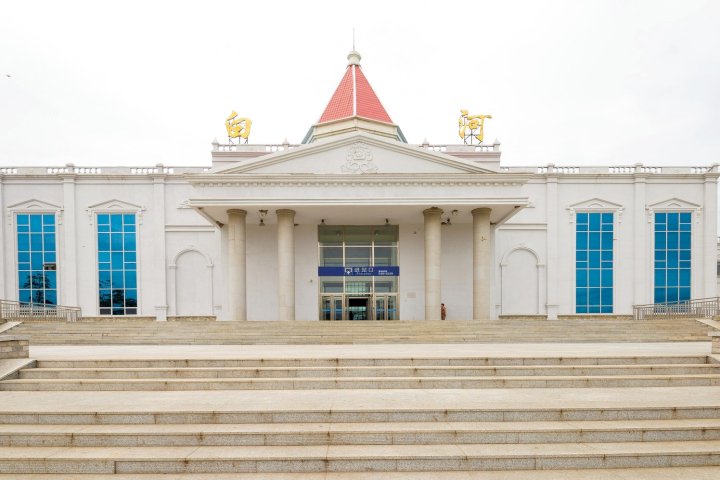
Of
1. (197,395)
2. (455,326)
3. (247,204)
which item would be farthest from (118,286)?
(197,395)

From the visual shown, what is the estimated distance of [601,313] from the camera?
34594 mm

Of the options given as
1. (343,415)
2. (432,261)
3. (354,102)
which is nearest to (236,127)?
(354,102)

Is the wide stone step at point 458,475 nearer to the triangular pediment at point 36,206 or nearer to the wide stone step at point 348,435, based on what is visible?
the wide stone step at point 348,435

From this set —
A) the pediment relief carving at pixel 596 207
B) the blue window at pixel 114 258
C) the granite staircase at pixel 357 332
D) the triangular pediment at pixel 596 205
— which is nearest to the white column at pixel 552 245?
the pediment relief carving at pixel 596 207

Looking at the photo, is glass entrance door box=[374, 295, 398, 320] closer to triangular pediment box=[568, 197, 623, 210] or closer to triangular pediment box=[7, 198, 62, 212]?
triangular pediment box=[568, 197, 623, 210]

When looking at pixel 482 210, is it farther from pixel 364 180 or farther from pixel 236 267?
pixel 236 267

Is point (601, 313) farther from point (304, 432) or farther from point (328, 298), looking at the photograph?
point (304, 432)

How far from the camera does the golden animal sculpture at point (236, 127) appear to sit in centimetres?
3638

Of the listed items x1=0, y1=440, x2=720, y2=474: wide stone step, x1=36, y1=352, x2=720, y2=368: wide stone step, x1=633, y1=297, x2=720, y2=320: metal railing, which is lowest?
x1=633, y1=297, x2=720, y2=320: metal railing

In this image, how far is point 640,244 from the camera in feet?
113

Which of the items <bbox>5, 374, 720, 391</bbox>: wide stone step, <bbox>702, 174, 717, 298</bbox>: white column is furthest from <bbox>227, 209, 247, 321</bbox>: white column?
<bbox>702, 174, 717, 298</bbox>: white column

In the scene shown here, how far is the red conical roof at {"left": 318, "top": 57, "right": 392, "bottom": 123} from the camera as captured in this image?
117 ft

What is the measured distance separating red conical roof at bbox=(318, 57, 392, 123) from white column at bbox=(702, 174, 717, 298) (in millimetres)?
27369

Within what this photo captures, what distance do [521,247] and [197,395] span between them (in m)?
31.2
